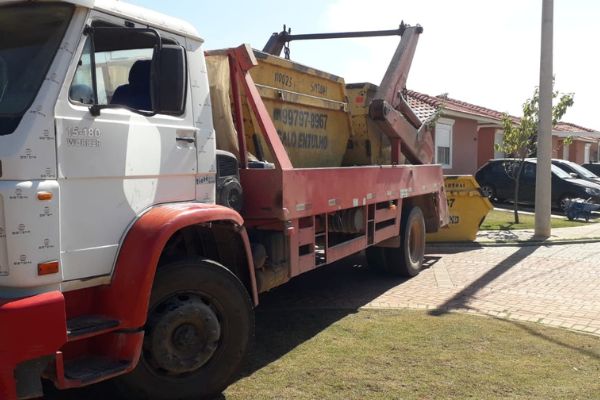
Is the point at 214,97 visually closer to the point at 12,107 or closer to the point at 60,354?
the point at 12,107

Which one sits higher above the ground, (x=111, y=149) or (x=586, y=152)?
(x=586, y=152)

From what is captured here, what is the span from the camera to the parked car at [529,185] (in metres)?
18.0

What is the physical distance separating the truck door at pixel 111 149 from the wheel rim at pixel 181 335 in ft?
1.59

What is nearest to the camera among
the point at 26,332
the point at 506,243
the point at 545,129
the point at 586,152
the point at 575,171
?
the point at 26,332

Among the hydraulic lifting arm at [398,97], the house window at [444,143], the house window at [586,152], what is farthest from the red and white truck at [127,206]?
the house window at [586,152]

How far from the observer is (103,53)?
3.82 metres

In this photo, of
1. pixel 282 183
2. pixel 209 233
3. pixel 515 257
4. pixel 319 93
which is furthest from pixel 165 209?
pixel 515 257

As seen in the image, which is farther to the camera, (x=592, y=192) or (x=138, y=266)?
(x=592, y=192)

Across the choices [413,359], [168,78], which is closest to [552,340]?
[413,359]

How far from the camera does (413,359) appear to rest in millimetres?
5168

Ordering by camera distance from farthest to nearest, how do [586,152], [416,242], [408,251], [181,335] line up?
[586,152] < [416,242] < [408,251] < [181,335]

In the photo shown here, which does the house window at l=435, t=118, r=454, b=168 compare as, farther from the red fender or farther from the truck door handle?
the red fender

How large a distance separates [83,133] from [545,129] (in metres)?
11.0

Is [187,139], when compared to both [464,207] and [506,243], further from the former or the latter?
[506,243]
